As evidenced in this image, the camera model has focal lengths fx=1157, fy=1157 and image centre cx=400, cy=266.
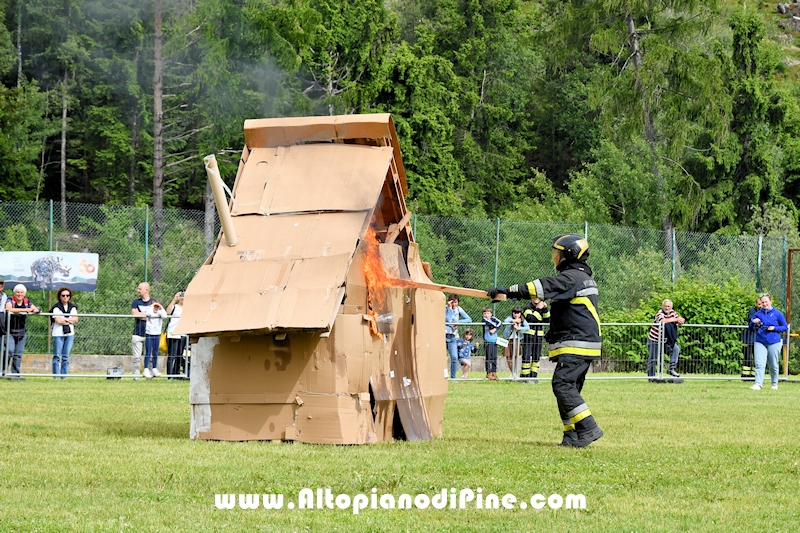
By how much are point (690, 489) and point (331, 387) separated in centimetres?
329

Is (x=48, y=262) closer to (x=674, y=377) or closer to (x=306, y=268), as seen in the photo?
(x=674, y=377)

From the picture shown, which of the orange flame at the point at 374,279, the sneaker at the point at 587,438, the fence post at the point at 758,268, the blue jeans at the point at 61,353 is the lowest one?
the sneaker at the point at 587,438

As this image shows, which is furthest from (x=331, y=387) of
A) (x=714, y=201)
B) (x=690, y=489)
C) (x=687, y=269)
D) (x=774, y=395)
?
(x=714, y=201)

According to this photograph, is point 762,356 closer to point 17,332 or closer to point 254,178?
point 17,332

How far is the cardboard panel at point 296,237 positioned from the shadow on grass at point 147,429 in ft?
5.66

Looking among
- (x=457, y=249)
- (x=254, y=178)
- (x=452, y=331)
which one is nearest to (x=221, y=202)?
(x=254, y=178)

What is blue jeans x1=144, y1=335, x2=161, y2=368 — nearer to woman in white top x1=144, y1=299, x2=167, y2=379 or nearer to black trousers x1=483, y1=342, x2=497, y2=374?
woman in white top x1=144, y1=299, x2=167, y2=379

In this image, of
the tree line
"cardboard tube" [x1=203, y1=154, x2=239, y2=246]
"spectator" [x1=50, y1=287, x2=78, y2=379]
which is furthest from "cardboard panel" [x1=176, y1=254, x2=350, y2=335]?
the tree line

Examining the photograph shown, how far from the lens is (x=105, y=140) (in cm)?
4872

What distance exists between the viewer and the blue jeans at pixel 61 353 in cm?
2122

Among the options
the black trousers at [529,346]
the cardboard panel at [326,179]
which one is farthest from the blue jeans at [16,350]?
the cardboard panel at [326,179]

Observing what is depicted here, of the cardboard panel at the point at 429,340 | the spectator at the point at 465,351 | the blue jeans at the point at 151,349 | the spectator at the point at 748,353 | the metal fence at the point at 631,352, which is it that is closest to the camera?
the cardboard panel at the point at 429,340

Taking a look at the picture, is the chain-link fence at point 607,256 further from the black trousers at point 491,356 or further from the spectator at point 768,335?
the spectator at point 768,335

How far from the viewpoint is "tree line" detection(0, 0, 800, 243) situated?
120 feet
